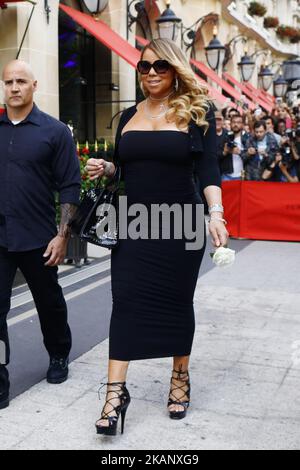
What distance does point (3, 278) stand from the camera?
370 centimetres

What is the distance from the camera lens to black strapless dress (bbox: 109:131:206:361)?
3311 millimetres

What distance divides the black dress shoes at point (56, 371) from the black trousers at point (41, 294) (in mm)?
42

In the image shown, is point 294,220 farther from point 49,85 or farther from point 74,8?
point 74,8

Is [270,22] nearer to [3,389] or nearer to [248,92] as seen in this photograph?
[248,92]

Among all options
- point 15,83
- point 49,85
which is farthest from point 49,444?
point 49,85

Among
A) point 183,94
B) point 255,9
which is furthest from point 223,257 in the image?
point 255,9

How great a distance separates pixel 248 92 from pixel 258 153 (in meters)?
15.4

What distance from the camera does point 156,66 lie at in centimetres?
331

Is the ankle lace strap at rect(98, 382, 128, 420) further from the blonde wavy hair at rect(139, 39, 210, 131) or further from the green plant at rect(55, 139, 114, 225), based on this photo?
the green plant at rect(55, 139, 114, 225)

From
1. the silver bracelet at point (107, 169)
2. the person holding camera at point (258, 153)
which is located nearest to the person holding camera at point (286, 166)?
the person holding camera at point (258, 153)

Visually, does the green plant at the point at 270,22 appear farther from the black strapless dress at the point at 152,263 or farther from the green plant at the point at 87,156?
the black strapless dress at the point at 152,263

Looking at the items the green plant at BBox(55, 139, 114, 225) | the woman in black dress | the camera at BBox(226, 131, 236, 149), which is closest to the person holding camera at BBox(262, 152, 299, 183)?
the camera at BBox(226, 131, 236, 149)

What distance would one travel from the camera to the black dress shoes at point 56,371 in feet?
13.4

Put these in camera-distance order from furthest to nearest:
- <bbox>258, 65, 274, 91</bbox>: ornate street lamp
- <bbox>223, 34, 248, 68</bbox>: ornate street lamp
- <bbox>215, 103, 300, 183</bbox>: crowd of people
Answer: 1. <bbox>258, 65, 274, 91</bbox>: ornate street lamp
2. <bbox>223, 34, 248, 68</bbox>: ornate street lamp
3. <bbox>215, 103, 300, 183</bbox>: crowd of people
